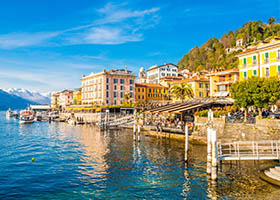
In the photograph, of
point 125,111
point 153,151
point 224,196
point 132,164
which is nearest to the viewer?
point 224,196

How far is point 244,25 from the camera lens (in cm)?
16488

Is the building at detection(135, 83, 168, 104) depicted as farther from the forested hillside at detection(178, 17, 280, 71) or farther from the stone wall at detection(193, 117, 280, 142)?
the stone wall at detection(193, 117, 280, 142)

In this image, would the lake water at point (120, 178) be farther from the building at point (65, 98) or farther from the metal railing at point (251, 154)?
the building at point (65, 98)

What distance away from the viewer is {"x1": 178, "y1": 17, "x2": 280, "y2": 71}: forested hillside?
13500cm

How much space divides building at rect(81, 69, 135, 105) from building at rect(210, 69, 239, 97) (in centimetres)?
3858

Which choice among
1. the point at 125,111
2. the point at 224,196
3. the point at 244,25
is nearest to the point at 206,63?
the point at 244,25

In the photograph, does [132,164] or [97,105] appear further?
[97,105]

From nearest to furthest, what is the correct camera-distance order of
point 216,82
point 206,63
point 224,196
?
point 224,196
point 216,82
point 206,63

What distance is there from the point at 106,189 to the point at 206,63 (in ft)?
432

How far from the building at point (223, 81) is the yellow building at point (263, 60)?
22.0ft

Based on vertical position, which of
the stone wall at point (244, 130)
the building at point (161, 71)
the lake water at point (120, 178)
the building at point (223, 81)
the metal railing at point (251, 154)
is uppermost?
the building at point (161, 71)

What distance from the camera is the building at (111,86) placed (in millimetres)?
91875

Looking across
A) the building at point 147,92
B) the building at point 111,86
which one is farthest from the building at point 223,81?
the building at point 111,86

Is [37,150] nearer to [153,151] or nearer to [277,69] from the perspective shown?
[153,151]
